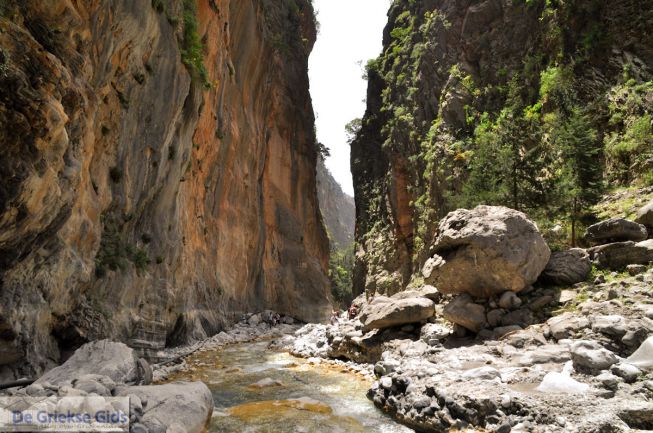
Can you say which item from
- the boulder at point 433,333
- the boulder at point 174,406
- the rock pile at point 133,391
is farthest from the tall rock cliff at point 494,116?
the rock pile at point 133,391

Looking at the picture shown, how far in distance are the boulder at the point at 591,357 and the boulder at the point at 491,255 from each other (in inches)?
125

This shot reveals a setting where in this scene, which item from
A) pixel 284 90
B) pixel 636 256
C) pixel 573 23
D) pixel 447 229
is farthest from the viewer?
pixel 284 90

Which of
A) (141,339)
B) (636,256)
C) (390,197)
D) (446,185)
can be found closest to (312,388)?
(141,339)

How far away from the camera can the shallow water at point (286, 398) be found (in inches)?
251

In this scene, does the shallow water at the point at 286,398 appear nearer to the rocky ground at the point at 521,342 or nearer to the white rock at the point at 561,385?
the rocky ground at the point at 521,342

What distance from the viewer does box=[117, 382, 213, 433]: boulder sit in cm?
498

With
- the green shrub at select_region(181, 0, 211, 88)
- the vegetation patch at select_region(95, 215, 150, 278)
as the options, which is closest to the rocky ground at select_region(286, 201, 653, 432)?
the vegetation patch at select_region(95, 215, 150, 278)

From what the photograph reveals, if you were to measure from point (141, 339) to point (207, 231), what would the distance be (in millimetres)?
10605

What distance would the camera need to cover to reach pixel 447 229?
34.3 ft

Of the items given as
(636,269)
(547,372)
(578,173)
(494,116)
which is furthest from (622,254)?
(494,116)

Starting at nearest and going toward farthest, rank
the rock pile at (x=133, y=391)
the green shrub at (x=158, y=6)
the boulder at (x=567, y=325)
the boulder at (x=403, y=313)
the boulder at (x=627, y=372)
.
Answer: the rock pile at (x=133, y=391), the boulder at (x=627, y=372), the boulder at (x=567, y=325), the boulder at (x=403, y=313), the green shrub at (x=158, y=6)

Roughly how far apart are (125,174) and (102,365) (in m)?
6.12

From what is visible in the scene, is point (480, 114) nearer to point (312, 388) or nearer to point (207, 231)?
point (207, 231)

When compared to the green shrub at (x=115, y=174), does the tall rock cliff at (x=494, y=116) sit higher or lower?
higher
